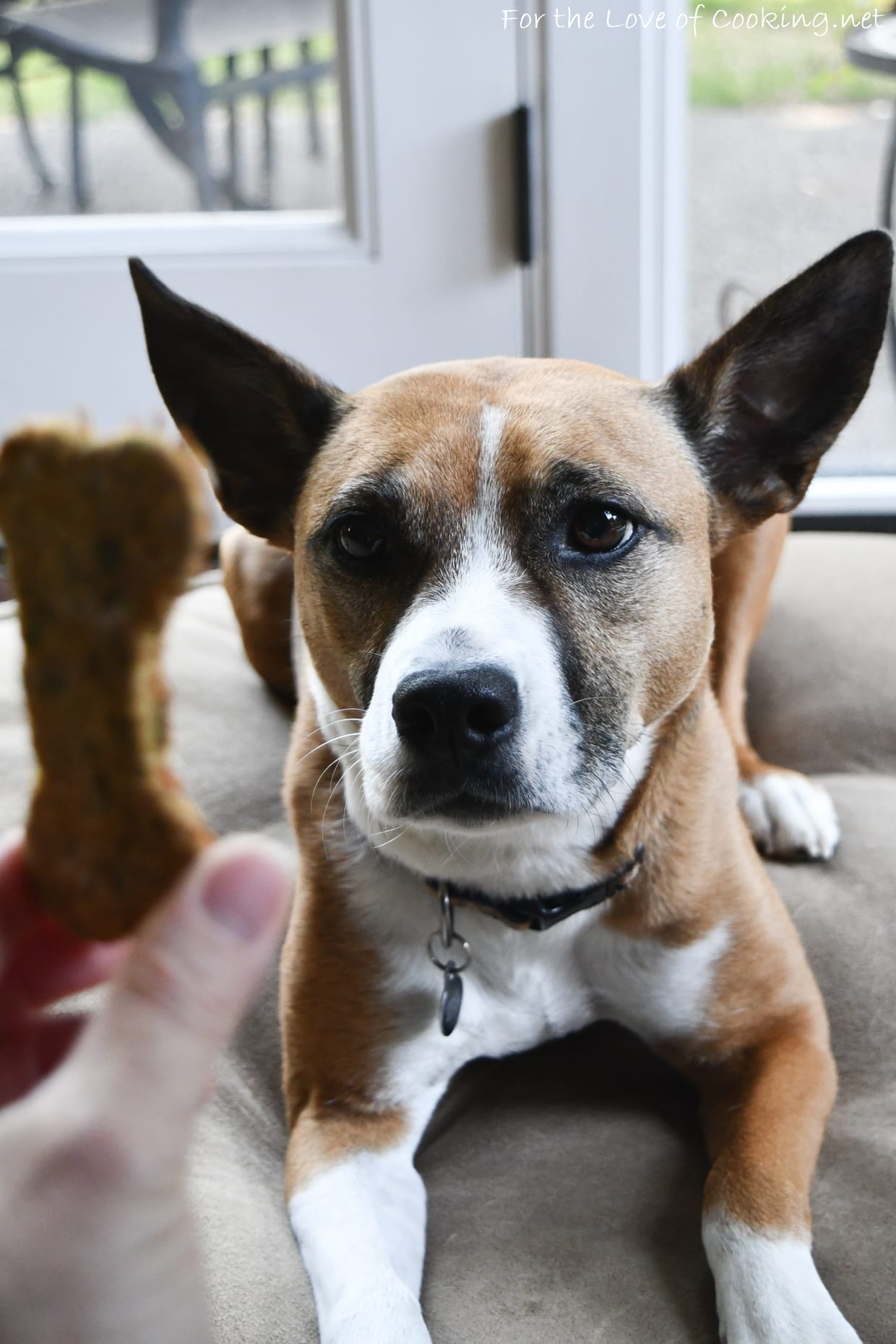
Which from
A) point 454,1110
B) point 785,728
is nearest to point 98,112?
point 785,728

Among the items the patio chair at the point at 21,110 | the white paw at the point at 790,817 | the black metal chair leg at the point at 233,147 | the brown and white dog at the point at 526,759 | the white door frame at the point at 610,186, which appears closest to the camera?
the brown and white dog at the point at 526,759

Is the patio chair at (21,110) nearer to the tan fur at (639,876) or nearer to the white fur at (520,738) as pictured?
the tan fur at (639,876)

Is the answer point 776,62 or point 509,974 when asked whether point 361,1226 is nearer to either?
point 509,974

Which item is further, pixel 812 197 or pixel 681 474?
pixel 812 197

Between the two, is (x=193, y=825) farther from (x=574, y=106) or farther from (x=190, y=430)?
(x=574, y=106)

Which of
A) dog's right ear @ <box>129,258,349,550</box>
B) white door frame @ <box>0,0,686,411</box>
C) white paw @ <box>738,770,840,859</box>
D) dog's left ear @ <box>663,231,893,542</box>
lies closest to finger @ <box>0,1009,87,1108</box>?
dog's right ear @ <box>129,258,349,550</box>

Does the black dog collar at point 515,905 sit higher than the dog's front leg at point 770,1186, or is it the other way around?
the black dog collar at point 515,905

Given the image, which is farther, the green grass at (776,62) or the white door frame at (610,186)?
the green grass at (776,62)

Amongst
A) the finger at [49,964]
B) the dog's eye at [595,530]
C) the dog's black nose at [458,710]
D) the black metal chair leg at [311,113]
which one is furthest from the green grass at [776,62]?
the finger at [49,964]
